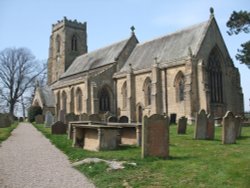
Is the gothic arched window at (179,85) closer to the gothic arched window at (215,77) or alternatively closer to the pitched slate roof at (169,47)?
the pitched slate roof at (169,47)

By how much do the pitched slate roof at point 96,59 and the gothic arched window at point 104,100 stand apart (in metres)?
3.76

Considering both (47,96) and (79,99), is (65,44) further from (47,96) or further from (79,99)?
(79,99)

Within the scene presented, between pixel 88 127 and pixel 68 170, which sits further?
pixel 88 127

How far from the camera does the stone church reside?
1088 inches

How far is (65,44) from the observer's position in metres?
50.9

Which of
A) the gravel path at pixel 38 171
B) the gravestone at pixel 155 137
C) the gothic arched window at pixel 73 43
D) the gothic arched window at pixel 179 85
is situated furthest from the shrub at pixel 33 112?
the gravestone at pixel 155 137

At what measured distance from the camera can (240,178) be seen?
22.1 feet

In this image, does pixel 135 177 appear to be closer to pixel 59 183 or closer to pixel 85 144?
pixel 59 183

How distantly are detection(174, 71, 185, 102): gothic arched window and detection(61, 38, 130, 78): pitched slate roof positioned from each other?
34.0ft

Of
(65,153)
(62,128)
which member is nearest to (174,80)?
(62,128)

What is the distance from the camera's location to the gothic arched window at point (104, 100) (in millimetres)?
35781

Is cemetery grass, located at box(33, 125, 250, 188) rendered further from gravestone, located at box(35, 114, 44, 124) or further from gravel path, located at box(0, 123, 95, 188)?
gravestone, located at box(35, 114, 44, 124)

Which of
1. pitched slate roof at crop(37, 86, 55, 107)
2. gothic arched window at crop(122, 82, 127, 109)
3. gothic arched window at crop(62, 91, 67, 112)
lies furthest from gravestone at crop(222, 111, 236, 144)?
pitched slate roof at crop(37, 86, 55, 107)

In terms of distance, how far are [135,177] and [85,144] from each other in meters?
6.38
